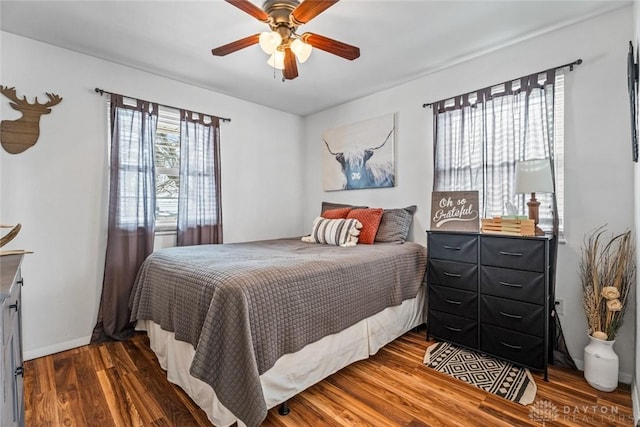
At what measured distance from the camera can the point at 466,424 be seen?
63.0 inches

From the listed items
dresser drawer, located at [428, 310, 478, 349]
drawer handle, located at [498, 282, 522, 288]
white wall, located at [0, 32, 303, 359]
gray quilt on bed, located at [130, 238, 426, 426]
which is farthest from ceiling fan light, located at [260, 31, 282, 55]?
dresser drawer, located at [428, 310, 478, 349]

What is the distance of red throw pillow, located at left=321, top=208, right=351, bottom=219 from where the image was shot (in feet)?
11.0

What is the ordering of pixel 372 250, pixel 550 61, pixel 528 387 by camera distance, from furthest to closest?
pixel 372 250 → pixel 550 61 → pixel 528 387

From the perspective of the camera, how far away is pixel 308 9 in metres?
1.58

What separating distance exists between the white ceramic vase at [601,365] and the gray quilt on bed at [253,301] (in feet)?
3.86

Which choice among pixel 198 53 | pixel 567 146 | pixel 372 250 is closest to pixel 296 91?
pixel 198 53

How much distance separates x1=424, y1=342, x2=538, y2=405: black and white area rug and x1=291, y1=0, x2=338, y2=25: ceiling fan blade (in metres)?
2.37

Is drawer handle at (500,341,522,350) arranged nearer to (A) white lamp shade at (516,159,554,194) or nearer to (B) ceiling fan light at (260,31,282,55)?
(A) white lamp shade at (516,159,554,194)

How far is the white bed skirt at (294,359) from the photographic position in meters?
1.64

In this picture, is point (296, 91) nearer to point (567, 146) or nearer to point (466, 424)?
point (567, 146)

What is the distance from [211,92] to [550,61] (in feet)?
10.2

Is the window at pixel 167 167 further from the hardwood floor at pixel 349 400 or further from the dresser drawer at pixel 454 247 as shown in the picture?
the dresser drawer at pixel 454 247

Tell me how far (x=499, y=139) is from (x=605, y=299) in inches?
52.8

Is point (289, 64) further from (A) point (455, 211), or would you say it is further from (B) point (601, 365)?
(B) point (601, 365)
